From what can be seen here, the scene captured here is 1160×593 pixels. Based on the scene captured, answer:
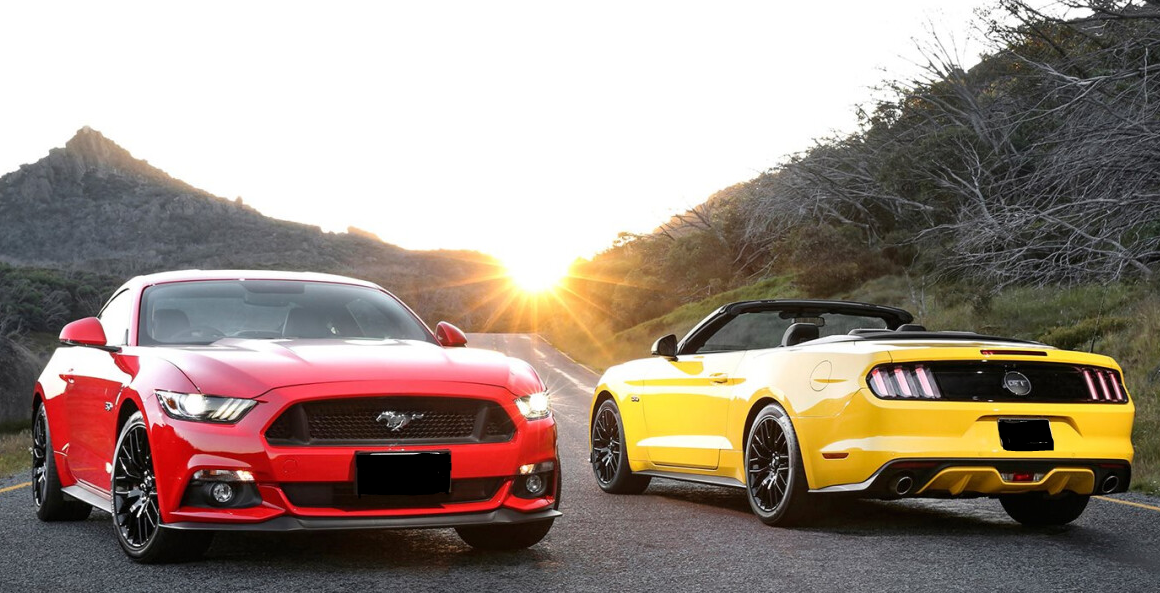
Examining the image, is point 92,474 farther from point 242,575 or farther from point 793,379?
point 793,379

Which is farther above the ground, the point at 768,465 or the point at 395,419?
the point at 395,419

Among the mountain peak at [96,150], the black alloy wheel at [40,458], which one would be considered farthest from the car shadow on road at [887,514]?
the mountain peak at [96,150]

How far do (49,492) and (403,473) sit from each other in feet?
10.4

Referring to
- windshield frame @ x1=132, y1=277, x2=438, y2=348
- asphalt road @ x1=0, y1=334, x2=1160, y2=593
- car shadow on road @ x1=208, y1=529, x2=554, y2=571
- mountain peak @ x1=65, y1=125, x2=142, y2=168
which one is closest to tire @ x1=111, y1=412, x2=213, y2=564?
asphalt road @ x1=0, y1=334, x2=1160, y2=593

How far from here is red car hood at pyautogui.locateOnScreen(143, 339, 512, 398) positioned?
5.39m

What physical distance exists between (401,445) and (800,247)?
3852 centimetres

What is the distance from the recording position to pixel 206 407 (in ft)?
17.5

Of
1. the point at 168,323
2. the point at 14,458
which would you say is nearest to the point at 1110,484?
the point at 168,323

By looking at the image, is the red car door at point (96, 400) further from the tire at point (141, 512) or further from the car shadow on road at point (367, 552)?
the car shadow on road at point (367, 552)

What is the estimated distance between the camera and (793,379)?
7.03 metres

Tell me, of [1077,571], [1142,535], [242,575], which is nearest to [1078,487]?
[1142,535]

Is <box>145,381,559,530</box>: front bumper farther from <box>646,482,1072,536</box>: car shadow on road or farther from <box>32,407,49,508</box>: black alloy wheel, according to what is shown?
<box>646,482,1072,536</box>: car shadow on road

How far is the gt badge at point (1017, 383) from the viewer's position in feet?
21.6

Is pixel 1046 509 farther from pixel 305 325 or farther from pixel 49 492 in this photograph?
pixel 49 492
